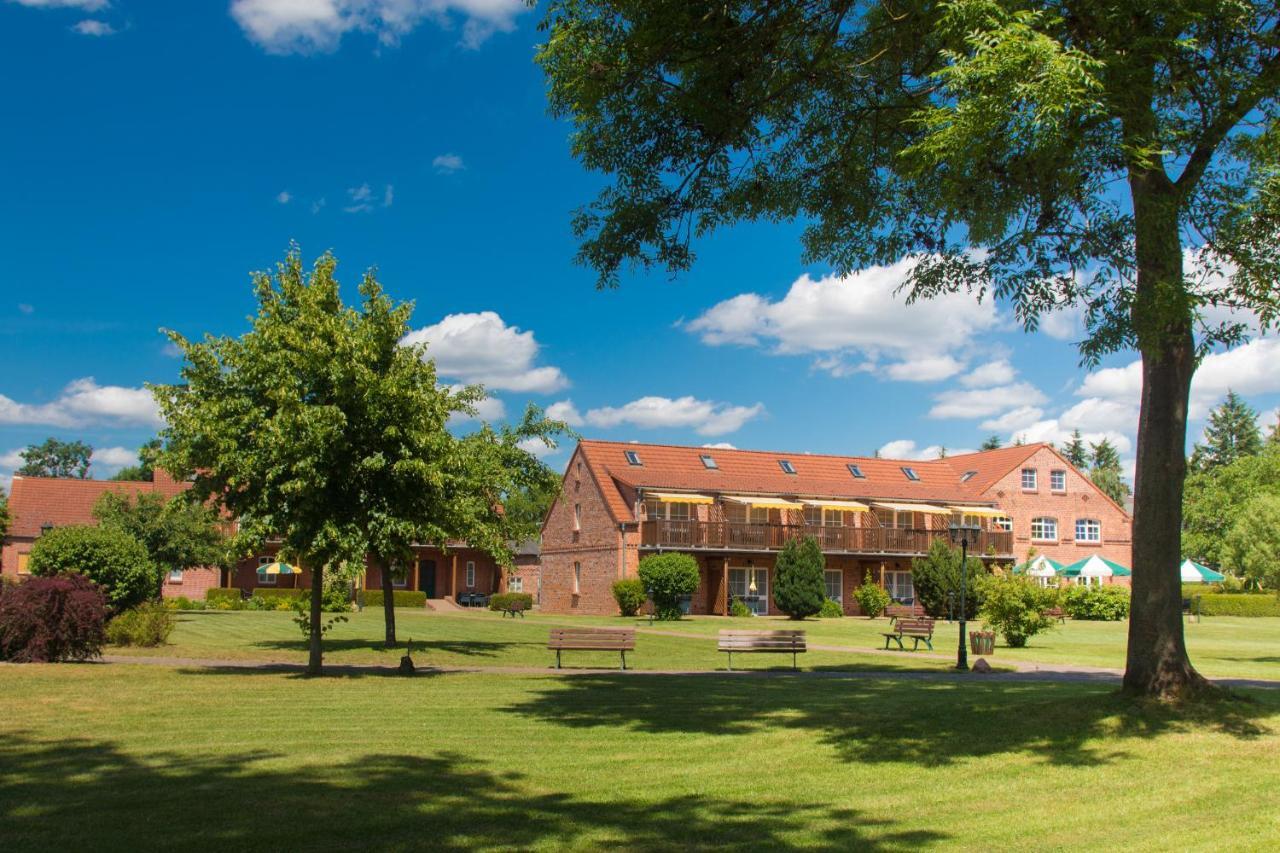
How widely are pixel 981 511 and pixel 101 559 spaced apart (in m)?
39.9

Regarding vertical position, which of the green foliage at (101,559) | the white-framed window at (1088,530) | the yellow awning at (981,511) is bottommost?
the green foliage at (101,559)

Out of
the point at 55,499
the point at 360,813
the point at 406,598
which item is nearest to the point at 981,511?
the point at 406,598

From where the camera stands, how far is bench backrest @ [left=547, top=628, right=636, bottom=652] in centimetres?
1902

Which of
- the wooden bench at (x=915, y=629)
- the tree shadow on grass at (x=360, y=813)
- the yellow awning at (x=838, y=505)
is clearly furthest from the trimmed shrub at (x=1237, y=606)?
the tree shadow on grass at (x=360, y=813)

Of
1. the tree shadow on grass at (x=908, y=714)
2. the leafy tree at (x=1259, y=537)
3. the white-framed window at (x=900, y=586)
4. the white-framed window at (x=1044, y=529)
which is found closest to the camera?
the tree shadow on grass at (x=908, y=714)

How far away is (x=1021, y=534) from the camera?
52500mm

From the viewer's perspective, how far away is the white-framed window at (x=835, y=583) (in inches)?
1868

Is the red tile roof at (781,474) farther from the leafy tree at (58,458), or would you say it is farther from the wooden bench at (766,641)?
the leafy tree at (58,458)

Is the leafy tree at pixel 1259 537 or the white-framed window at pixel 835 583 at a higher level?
the leafy tree at pixel 1259 537

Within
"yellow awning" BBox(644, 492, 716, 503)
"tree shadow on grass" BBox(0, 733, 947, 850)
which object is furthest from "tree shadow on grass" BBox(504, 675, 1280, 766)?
"yellow awning" BBox(644, 492, 716, 503)

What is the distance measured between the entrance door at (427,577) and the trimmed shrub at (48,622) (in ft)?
128

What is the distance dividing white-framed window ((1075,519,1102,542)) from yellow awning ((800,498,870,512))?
13082 mm

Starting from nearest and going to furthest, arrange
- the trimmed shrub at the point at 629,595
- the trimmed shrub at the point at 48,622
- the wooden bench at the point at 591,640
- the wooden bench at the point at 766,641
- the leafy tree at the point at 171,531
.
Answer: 1. the trimmed shrub at the point at 48,622
2. the wooden bench at the point at 591,640
3. the wooden bench at the point at 766,641
4. the leafy tree at the point at 171,531
5. the trimmed shrub at the point at 629,595

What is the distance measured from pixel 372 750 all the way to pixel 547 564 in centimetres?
4246
